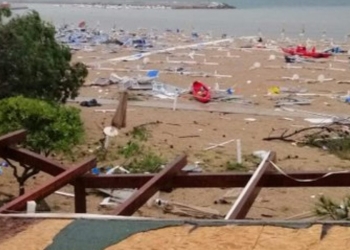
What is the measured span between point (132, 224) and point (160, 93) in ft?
51.1

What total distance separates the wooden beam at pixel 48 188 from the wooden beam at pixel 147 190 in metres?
0.56

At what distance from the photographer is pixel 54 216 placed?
4.32m

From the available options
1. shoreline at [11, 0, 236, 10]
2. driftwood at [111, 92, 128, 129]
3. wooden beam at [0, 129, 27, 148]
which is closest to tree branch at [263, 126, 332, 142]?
driftwood at [111, 92, 128, 129]

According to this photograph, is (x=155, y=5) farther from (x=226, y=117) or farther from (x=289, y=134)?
(x=289, y=134)

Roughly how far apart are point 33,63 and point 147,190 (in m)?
7.99

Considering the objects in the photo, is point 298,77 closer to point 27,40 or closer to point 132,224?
point 27,40

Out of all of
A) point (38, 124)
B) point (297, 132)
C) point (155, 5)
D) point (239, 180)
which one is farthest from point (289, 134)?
point (155, 5)

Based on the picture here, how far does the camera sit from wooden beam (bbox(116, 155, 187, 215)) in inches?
192

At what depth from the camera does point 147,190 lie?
5.31 meters

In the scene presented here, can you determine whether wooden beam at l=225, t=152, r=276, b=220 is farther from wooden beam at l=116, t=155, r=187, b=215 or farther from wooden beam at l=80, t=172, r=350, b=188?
wooden beam at l=116, t=155, r=187, b=215

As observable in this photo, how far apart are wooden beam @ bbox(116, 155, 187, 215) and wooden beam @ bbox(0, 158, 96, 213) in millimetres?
561

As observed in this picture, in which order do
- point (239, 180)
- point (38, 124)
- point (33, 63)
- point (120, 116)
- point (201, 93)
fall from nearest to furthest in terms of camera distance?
point (239, 180) < point (38, 124) < point (33, 63) < point (120, 116) < point (201, 93)

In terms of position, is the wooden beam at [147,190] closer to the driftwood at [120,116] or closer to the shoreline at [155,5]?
the driftwood at [120,116]

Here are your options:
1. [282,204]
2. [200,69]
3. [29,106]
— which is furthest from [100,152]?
[200,69]
